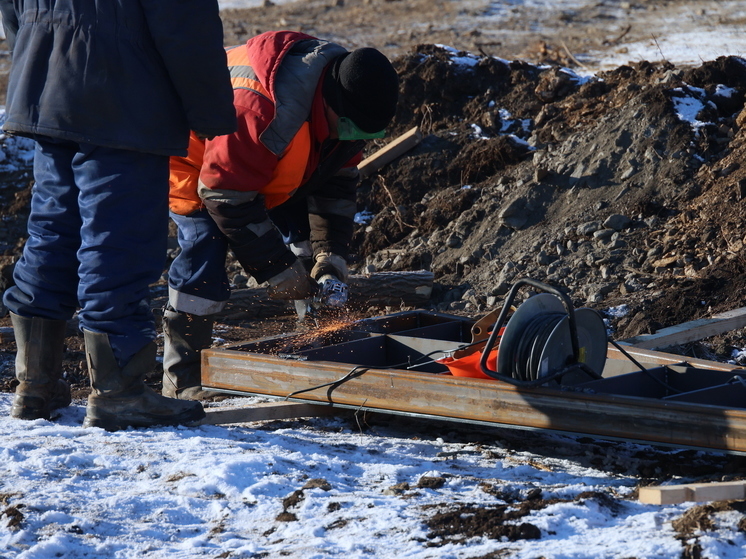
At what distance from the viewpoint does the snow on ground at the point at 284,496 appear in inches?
111

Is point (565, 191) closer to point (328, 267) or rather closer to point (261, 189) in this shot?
point (328, 267)

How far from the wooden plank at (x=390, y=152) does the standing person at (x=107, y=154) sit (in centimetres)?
516

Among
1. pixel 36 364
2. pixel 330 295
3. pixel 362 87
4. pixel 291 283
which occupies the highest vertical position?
pixel 362 87

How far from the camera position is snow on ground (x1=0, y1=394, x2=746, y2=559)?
2.81 m

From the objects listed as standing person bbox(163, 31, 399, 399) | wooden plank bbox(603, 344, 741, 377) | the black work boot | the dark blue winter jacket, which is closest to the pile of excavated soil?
wooden plank bbox(603, 344, 741, 377)

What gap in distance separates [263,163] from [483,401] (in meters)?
1.57

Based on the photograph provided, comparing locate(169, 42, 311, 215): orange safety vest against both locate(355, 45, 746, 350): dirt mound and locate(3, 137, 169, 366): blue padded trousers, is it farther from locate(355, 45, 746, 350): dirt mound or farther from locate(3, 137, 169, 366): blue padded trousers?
locate(355, 45, 746, 350): dirt mound

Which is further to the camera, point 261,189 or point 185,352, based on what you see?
point 185,352

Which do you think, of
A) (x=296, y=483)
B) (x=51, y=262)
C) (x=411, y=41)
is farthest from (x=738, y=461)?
(x=411, y=41)

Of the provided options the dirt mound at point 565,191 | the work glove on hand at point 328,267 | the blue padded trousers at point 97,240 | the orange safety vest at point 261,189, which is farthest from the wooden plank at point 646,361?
the blue padded trousers at point 97,240

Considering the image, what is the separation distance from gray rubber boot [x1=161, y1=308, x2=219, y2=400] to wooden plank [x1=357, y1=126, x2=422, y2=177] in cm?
446

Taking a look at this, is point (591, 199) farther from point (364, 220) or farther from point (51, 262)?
point (51, 262)

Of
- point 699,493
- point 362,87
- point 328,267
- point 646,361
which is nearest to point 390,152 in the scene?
point 328,267

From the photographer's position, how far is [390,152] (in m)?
9.02
